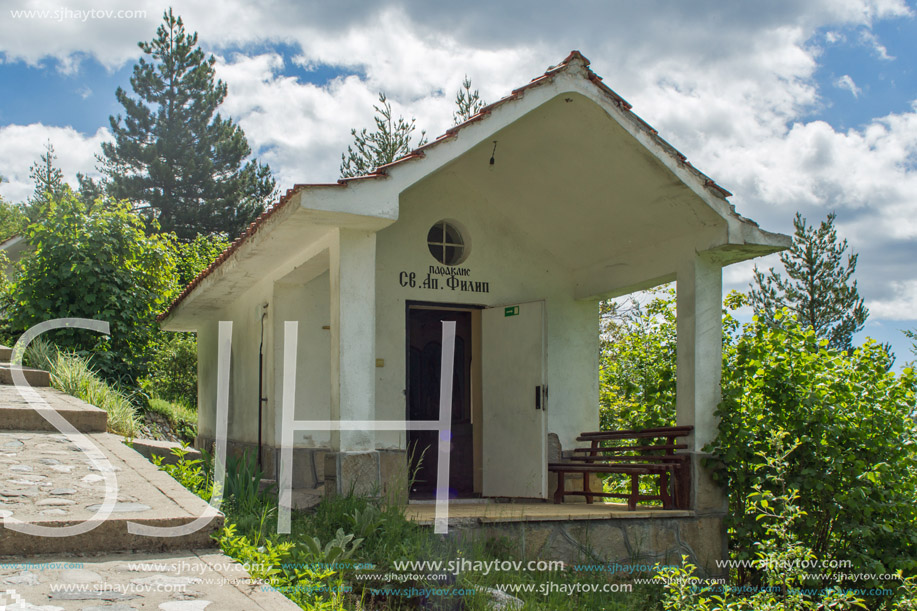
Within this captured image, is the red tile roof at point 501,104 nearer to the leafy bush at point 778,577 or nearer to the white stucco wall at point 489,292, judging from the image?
the white stucco wall at point 489,292

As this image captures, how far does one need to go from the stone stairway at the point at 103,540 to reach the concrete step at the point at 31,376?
2898 millimetres

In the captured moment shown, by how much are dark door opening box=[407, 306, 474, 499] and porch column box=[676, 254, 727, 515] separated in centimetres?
254

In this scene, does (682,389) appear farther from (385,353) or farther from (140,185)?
(140,185)

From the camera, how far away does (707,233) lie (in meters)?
7.98

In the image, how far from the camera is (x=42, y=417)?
692cm

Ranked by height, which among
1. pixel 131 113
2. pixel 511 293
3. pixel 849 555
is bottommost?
pixel 849 555

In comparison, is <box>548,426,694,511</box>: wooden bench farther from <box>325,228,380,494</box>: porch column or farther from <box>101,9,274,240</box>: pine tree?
<box>101,9,274,240</box>: pine tree

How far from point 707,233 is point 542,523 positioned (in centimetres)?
326

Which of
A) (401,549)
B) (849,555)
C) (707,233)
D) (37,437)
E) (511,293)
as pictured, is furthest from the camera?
(511,293)

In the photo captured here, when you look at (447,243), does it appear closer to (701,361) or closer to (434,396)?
(434,396)

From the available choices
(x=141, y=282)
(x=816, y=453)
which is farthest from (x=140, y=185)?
(x=816, y=453)

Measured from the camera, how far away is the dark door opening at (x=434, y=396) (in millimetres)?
9289

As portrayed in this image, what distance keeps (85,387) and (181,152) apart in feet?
75.4

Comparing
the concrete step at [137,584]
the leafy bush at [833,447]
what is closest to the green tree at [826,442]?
the leafy bush at [833,447]
